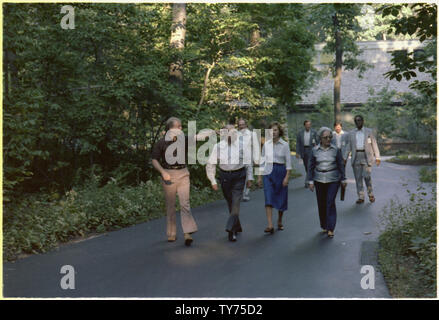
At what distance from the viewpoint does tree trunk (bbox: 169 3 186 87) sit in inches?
605

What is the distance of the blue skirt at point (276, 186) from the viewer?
1095 cm

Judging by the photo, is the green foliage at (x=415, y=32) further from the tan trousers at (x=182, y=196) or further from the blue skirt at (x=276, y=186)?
the tan trousers at (x=182, y=196)

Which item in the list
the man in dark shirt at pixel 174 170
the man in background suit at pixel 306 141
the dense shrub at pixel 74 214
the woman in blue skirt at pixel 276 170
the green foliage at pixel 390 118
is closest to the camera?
the dense shrub at pixel 74 214

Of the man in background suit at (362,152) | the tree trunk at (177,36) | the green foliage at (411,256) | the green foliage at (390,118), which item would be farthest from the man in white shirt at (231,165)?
the green foliage at (390,118)

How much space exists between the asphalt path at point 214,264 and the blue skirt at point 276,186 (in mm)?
570

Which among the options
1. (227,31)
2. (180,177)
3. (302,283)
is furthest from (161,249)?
(227,31)

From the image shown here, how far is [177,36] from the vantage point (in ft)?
50.9

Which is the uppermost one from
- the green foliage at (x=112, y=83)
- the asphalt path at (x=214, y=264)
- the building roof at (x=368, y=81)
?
the building roof at (x=368, y=81)

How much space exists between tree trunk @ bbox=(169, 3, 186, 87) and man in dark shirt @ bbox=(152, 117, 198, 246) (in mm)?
6138

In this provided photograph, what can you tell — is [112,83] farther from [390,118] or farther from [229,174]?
[390,118]

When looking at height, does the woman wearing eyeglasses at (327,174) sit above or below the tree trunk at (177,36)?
below

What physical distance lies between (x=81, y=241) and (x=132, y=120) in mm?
5402

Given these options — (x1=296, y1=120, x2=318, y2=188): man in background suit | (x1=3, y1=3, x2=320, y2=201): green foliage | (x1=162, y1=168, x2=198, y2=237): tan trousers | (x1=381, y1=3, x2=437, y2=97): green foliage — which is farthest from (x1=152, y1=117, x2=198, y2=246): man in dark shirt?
(x1=296, y1=120, x2=318, y2=188): man in background suit

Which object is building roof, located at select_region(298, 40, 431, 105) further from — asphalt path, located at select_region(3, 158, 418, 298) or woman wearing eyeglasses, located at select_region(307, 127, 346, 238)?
asphalt path, located at select_region(3, 158, 418, 298)
